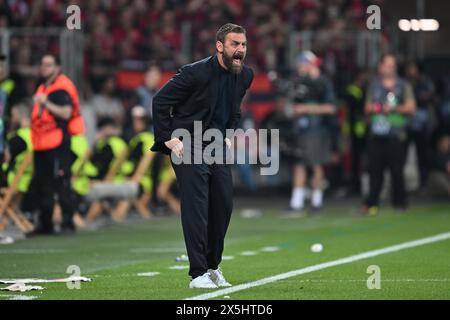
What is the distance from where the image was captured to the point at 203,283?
12.1 metres

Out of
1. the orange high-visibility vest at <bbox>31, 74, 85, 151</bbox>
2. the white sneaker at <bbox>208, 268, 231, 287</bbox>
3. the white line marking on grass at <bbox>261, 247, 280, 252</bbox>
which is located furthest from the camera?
the orange high-visibility vest at <bbox>31, 74, 85, 151</bbox>

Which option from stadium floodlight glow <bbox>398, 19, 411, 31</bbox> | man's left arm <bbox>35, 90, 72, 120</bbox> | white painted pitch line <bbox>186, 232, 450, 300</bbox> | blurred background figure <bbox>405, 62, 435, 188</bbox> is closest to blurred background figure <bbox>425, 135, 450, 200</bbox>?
blurred background figure <bbox>405, 62, 435, 188</bbox>

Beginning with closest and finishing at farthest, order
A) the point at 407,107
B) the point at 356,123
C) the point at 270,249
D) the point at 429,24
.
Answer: the point at 270,249
the point at 407,107
the point at 356,123
the point at 429,24

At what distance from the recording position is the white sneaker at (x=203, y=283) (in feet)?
39.7

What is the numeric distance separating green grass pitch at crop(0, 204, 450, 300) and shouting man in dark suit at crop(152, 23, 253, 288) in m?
0.38

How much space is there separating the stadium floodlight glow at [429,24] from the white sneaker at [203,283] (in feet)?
60.5

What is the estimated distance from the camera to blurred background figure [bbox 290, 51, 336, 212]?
23.3 m

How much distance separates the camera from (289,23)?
2936cm

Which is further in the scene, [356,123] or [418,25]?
[418,25]

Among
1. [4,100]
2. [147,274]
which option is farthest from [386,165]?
[147,274]

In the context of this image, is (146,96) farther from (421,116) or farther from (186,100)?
(186,100)

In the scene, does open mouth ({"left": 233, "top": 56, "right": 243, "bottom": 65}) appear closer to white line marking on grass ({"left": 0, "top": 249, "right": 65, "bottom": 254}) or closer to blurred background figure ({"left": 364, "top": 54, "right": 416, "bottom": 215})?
white line marking on grass ({"left": 0, "top": 249, "right": 65, "bottom": 254})

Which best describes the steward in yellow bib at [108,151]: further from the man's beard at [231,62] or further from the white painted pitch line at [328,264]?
the man's beard at [231,62]

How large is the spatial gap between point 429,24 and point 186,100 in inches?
731
